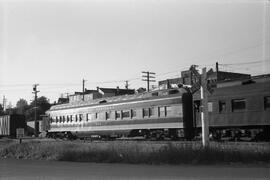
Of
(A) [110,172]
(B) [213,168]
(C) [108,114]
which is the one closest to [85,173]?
(A) [110,172]

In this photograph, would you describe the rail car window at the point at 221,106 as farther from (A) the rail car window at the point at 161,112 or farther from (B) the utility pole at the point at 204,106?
(B) the utility pole at the point at 204,106

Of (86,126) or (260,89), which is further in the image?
(86,126)

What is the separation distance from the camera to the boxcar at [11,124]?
2014 inches

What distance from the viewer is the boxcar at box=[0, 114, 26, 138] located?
5117cm

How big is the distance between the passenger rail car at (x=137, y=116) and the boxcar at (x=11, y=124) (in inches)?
554

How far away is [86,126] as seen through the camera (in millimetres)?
36125

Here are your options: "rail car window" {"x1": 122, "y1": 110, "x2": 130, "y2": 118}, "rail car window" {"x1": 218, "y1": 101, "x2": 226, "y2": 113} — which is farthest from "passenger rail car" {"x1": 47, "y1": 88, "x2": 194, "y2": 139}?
"rail car window" {"x1": 218, "y1": 101, "x2": 226, "y2": 113}

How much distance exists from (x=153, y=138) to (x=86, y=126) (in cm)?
938

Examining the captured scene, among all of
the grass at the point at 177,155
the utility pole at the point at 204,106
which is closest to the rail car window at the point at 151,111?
the utility pole at the point at 204,106

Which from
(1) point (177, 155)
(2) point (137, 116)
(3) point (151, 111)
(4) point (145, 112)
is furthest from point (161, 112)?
(1) point (177, 155)

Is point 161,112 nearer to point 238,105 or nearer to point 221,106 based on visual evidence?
point 221,106

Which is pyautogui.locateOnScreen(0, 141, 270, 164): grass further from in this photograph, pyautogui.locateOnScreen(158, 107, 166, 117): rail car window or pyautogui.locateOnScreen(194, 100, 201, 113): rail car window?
pyautogui.locateOnScreen(158, 107, 166, 117): rail car window

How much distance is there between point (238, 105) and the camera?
2394 centimetres

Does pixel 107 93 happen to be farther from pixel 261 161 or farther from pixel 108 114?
pixel 261 161
